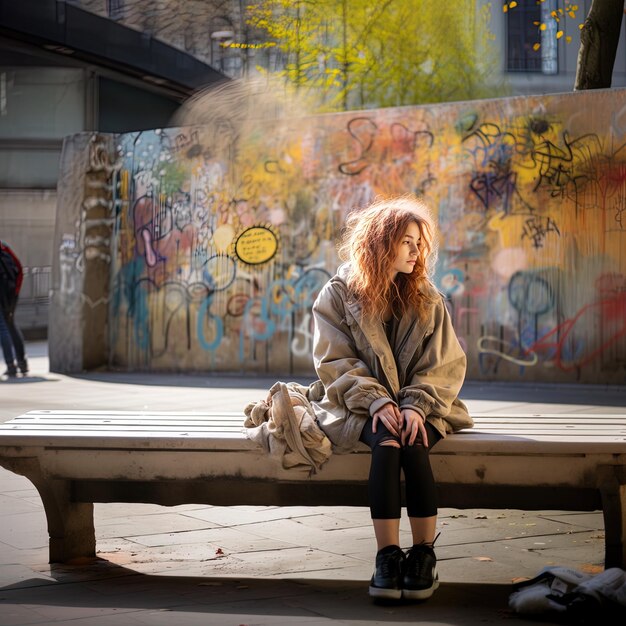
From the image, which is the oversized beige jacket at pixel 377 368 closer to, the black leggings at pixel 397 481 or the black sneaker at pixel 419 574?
the black leggings at pixel 397 481

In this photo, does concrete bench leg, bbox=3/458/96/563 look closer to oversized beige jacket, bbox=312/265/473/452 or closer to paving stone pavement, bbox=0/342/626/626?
paving stone pavement, bbox=0/342/626/626

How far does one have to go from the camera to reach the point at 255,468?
491 cm

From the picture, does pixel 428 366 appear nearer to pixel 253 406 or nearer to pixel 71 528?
pixel 253 406

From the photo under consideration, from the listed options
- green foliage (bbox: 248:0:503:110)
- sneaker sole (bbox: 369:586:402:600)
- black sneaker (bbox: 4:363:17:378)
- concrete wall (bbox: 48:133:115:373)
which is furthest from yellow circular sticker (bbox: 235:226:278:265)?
green foliage (bbox: 248:0:503:110)

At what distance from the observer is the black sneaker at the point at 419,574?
441 cm

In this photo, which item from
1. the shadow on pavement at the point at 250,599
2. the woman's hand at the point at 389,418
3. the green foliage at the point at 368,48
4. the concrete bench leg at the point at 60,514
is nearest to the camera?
the shadow on pavement at the point at 250,599

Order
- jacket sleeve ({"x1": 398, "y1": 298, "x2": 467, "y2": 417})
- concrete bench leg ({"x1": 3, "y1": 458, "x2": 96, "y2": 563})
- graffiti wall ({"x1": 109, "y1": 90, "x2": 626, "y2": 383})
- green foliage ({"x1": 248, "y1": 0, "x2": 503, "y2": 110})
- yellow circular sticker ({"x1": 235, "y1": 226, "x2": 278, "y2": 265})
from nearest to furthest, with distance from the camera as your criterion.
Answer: jacket sleeve ({"x1": 398, "y1": 298, "x2": 467, "y2": 417}) < concrete bench leg ({"x1": 3, "y1": 458, "x2": 96, "y2": 563}) < graffiti wall ({"x1": 109, "y1": 90, "x2": 626, "y2": 383}) < yellow circular sticker ({"x1": 235, "y1": 226, "x2": 278, "y2": 265}) < green foliage ({"x1": 248, "y1": 0, "x2": 503, "y2": 110})

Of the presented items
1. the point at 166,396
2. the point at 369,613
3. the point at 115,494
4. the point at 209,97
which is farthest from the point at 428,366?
the point at 209,97

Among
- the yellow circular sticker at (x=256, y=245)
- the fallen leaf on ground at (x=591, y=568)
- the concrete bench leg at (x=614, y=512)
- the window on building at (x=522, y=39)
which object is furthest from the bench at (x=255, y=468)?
the window on building at (x=522, y=39)

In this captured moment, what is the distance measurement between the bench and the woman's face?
2.42 ft

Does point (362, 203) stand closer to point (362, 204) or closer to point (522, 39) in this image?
point (362, 204)

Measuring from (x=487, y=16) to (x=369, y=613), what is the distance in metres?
23.1

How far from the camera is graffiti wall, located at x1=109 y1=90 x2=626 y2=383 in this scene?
1202cm

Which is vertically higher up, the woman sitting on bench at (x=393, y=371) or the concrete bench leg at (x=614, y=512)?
the woman sitting on bench at (x=393, y=371)
